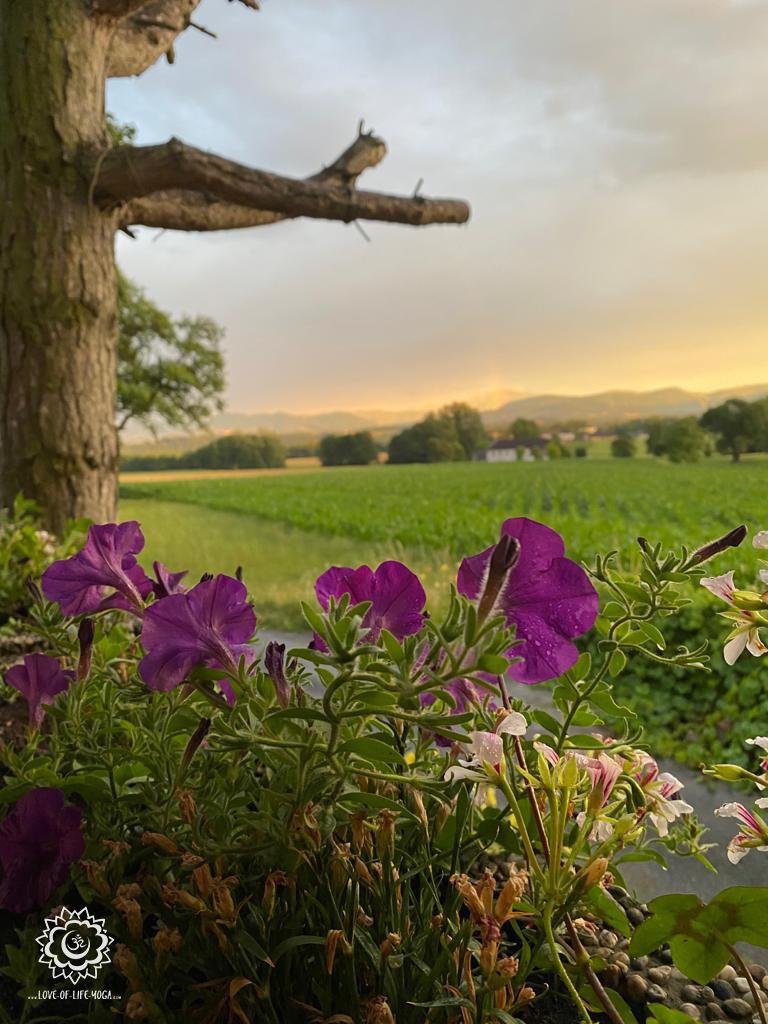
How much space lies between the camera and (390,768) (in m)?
0.76

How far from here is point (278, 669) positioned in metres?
0.67

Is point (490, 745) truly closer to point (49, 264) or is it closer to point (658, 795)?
point (658, 795)

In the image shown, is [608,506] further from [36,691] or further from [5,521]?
[36,691]

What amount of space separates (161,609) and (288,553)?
7735 mm

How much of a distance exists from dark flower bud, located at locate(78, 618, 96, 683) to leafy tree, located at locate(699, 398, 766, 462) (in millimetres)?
31495

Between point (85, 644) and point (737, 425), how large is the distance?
3290 cm

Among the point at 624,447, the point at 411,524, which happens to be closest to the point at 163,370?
the point at 411,524

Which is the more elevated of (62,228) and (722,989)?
(62,228)

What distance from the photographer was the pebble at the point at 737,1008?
3.66ft

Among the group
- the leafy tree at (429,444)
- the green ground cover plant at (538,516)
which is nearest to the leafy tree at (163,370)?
the green ground cover plant at (538,516)

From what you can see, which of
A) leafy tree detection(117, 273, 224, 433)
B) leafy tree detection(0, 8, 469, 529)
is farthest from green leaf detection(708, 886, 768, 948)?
leafy tree detection(117, 273, 224, 433)

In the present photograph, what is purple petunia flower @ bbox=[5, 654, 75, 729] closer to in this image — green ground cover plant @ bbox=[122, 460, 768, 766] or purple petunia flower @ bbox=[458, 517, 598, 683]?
purple petunia flower @ bbox=[458, 517, 598, 683]

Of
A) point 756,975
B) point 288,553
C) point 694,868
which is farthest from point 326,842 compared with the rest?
point 288,553

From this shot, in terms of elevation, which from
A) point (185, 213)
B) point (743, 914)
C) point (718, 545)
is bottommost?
point (743, 914)
